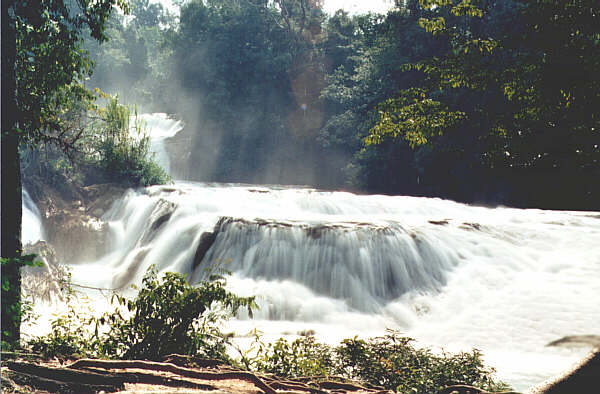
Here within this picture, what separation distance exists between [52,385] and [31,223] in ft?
47.7

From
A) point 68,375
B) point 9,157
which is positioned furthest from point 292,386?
point 9,157

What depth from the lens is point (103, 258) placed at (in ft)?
49.3

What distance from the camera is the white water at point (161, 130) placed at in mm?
38031

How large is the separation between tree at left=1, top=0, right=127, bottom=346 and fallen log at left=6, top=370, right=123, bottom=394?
2910mm

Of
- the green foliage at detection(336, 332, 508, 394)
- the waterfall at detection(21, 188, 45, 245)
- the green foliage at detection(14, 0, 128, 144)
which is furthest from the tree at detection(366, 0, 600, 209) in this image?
the waterfall at detection(21, 188, 45, 245)

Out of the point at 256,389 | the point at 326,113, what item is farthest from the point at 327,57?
the point at 256,389

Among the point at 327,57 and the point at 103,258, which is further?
the point at 327,57

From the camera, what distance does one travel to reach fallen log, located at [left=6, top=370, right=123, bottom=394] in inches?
124

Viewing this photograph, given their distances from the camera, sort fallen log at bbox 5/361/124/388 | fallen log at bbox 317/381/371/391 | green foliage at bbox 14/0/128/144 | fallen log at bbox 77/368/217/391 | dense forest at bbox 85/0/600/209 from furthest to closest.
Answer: dense forest at bbox 85/0/600/209, green foliage at bbox 14/0/128/144, fallen log at bbox 317/381/371/391, fallen log at bbox 77/368/217/391, fallen log at bbox 5/361/124/388

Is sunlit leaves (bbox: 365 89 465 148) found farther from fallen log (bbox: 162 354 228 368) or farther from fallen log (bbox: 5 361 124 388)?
fallen log (bbox: 5 361 124 388)

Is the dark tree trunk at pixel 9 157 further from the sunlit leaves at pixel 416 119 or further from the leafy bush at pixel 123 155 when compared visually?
the leafy bush at pixel 123 155

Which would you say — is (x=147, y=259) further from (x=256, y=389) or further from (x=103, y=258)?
(x=256, y=389)

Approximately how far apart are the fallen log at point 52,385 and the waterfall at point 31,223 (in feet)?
43.1

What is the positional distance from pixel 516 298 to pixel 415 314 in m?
2.26
